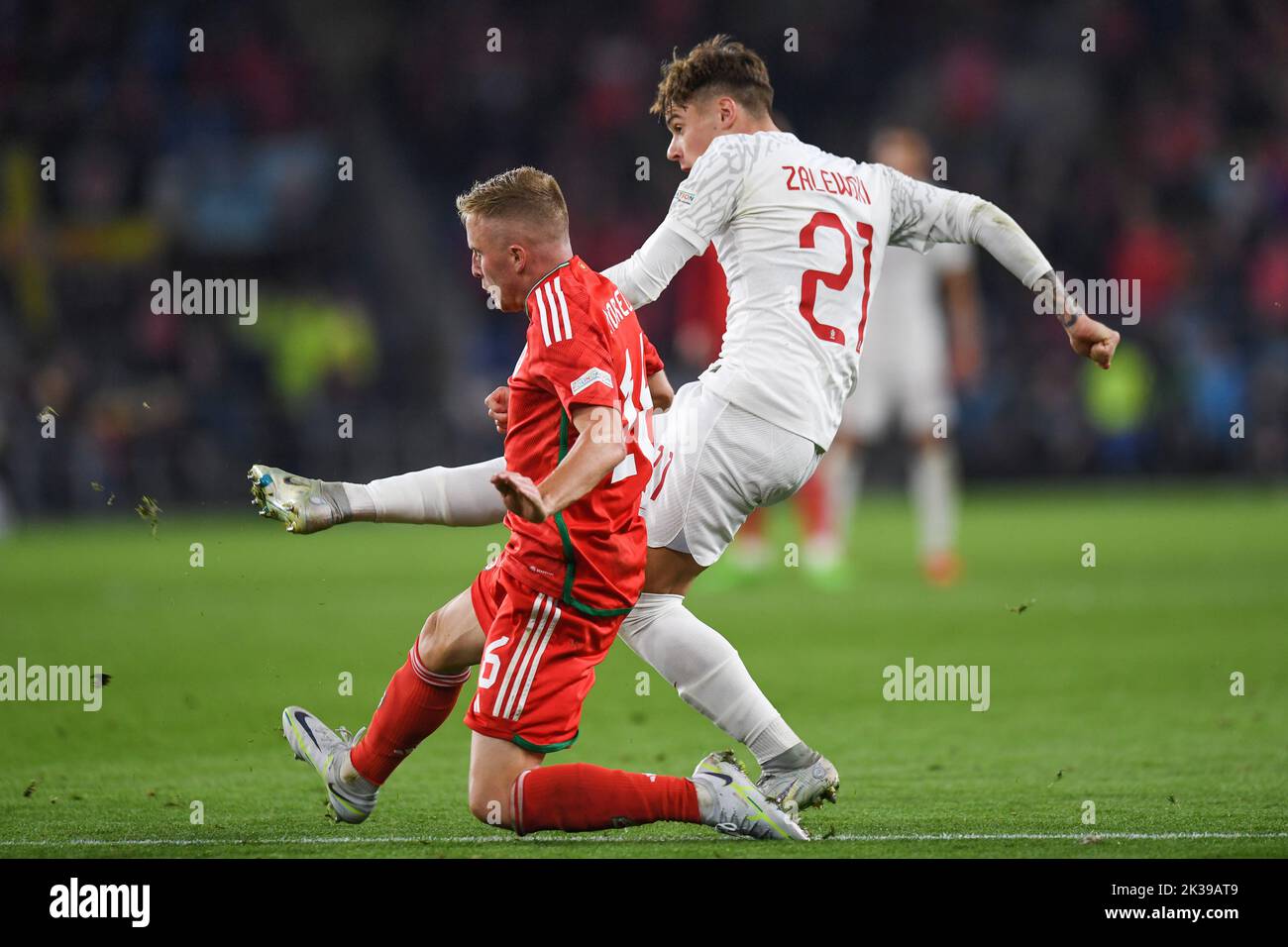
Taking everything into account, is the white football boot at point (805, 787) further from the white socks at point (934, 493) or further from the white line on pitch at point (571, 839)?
the white socks at point (934, 493)

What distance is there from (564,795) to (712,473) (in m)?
0.98

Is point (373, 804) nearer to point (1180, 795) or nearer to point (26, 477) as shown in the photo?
point (1180, 795)

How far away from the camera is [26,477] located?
1705 centimetres

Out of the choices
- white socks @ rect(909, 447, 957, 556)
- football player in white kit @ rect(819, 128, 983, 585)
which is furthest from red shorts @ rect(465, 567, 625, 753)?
white socks @ rect(909, 447, 957, 556)

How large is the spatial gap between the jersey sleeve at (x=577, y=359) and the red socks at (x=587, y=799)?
0.86 metres

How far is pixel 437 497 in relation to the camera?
455 cm

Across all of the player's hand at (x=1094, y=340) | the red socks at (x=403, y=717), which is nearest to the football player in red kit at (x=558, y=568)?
the red socks at (x=403, y=717)

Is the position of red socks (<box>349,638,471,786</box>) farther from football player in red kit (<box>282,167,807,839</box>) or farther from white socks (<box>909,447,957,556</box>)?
white socks (<box>909,447,957,556</box>)

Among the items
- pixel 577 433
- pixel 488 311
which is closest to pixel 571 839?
pixel 577 433

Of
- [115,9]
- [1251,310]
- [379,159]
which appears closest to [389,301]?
[379,159]

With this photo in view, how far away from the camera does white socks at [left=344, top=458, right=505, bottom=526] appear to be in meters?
4.48

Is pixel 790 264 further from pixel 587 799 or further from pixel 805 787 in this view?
pixel 587 799

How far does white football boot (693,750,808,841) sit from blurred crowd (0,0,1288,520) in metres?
13.4

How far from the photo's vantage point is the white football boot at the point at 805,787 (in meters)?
4.50
